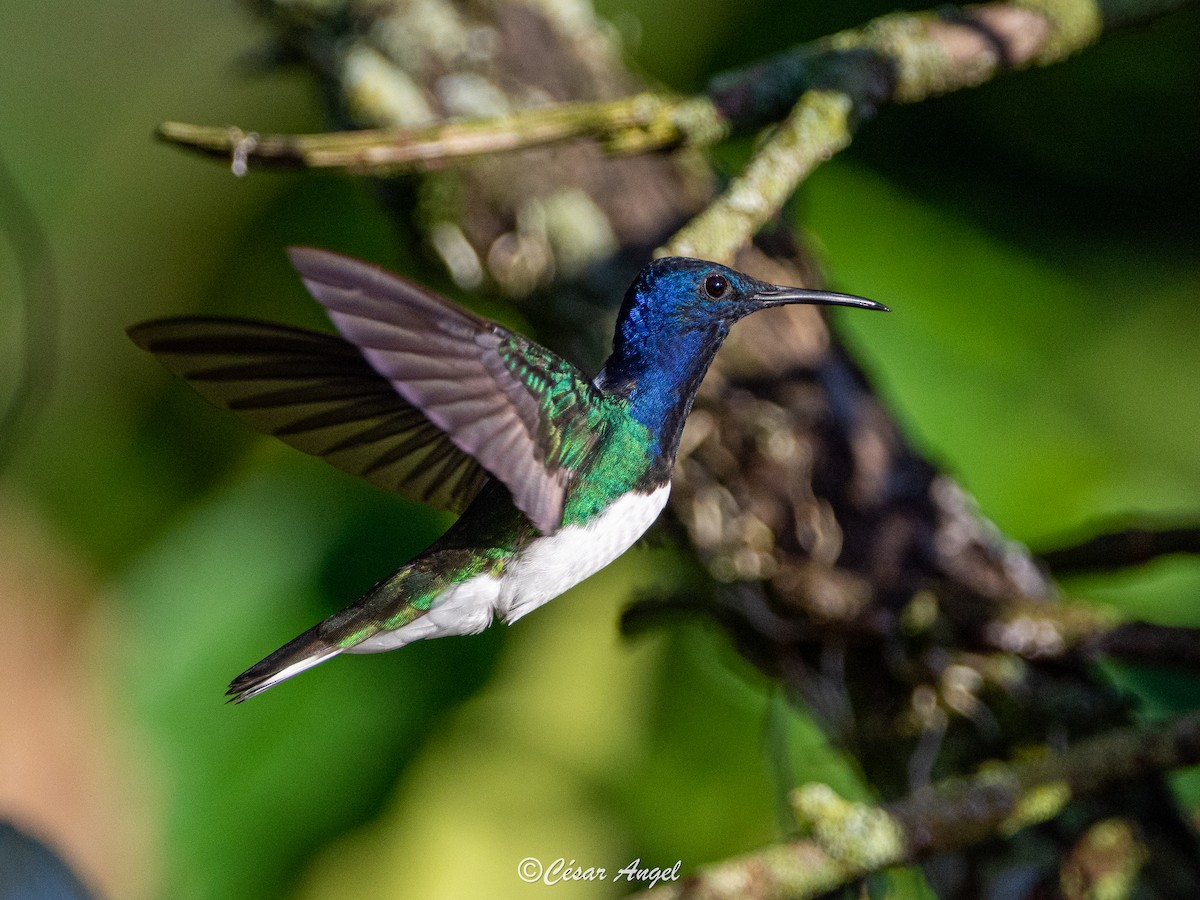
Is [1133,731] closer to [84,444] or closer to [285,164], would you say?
[285,164]

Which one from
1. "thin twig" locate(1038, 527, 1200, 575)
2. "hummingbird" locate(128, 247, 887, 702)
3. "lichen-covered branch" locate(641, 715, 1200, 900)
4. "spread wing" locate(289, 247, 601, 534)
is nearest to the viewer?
"spread wing" locate(289, 247, 601, 534)

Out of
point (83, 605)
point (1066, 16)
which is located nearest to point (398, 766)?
point (83, 605)

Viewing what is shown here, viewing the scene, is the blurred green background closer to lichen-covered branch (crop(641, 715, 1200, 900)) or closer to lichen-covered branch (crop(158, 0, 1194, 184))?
lichen-covered branch (crop(641, 715, 1200, 900))

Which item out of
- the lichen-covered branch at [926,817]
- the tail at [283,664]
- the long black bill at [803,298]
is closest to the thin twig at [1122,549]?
the lichen-covered branch at [926,817]

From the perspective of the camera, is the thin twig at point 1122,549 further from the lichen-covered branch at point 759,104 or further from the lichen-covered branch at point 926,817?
the lichen-covered branch at point 759,104

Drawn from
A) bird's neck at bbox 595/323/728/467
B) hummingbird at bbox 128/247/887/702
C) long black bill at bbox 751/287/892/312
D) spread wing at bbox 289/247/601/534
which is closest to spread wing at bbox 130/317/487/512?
hummingbird at bbox 128/247/887/702

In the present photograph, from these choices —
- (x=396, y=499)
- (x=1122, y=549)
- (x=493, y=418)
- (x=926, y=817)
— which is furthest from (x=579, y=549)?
(x=396, y=499)

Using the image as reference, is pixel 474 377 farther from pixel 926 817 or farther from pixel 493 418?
pixel 926 817
